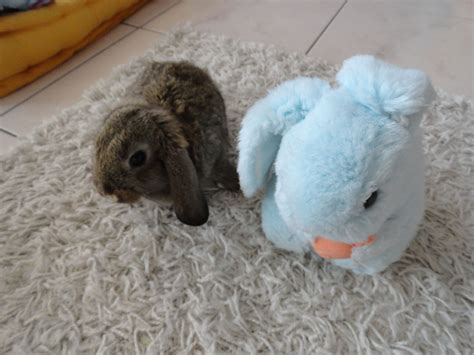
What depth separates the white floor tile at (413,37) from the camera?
1353 millimetres

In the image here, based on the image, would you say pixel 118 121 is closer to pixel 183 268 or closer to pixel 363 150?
pixel 183 268

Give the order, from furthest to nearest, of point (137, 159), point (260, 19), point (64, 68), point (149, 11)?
point (149, 11), point (260, 19), point (64, 68), point (137, 159)

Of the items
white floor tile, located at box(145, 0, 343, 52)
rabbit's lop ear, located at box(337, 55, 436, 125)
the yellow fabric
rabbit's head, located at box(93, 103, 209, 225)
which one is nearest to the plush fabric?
the yellow fabric

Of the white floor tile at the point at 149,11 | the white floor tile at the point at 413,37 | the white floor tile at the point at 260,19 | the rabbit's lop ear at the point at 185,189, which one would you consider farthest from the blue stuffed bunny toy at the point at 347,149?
the white floor tile at the point at 149,11

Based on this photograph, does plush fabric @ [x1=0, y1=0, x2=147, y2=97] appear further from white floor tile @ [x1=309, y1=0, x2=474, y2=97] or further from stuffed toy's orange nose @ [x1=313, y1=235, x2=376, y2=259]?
stuffed toy's orange nose @ [x1=313, y1=235, x2=376, y2=259]

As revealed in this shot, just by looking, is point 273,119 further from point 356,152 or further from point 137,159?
point 137,159

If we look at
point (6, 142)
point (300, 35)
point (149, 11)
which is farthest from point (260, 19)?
point (6, 142)

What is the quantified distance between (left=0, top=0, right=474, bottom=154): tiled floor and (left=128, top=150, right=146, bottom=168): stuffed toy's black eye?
1.95 feet

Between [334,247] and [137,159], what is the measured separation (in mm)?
407

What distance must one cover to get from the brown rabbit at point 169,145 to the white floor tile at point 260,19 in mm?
668

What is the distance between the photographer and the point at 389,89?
0.54 meters

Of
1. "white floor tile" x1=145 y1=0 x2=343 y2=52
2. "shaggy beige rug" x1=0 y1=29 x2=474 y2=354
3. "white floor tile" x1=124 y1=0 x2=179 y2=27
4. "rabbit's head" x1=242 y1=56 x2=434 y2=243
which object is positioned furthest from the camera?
"white floor tile" x1=124 y1=0 x2=179 y2=27

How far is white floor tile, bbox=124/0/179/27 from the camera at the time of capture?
1734 millimetres

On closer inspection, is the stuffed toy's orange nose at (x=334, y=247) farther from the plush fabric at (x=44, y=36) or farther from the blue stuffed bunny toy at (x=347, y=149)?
the plush fabric at (x=44, y=36)
